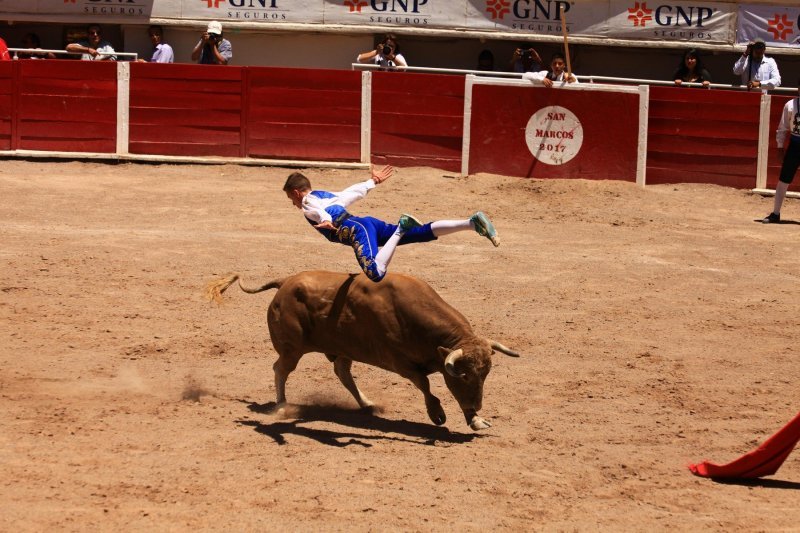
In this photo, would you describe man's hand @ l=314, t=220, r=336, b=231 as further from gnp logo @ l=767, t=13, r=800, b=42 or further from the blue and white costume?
gnp logo @ l=767, t=13, r=800, b=42

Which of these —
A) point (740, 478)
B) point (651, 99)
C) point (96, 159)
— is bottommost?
point (740, 478)

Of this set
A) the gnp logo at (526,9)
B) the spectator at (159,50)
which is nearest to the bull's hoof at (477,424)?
the spectator at (159,50)

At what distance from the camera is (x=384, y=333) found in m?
7.23

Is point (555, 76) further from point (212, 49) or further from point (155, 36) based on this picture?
point (155, 36)

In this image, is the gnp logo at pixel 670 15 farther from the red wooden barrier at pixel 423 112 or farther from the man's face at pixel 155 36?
the man's face at pixel 155 36

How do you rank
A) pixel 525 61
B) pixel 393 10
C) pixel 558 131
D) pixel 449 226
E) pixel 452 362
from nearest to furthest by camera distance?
pixel 452 362, pixel 449 226, pixel 558 131, pixel 525 61, pixel 393 10

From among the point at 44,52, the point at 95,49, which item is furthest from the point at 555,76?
the point at 44,52

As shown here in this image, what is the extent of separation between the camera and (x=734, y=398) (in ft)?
26.7

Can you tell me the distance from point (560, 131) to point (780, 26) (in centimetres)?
499

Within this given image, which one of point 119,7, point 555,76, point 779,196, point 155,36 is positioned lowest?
point 779,196

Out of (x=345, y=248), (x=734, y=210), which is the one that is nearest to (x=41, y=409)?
(x=345, y=248)

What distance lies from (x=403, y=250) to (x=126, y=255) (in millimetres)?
2774

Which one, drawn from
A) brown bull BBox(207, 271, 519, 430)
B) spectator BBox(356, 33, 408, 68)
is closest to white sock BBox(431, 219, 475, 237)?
Answer: brown bull BBox(207, 271, 519, 430)

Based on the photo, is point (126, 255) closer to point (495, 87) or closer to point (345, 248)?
point (345, 248)
